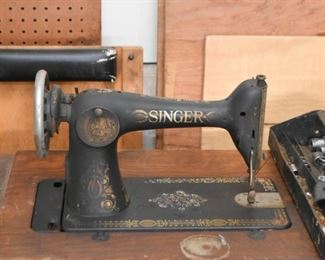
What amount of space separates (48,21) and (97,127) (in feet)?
2.01

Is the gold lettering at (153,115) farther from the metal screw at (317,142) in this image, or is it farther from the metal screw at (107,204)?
the metal screw at (317,142)

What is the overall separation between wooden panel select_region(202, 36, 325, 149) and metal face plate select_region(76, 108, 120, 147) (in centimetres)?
60

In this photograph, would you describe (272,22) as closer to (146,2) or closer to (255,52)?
(255,52)

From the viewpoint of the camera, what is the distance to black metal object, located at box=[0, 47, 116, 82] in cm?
164

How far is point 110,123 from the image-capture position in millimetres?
1204

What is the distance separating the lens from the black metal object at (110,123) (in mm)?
1193

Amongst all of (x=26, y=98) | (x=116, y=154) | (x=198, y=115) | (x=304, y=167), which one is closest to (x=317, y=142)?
(x=304, y=167)

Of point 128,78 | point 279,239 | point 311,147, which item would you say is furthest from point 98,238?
point 128,78

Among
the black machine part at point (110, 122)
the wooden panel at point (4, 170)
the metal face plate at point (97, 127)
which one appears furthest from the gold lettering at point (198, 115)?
the wooden panel at point (4, 170)

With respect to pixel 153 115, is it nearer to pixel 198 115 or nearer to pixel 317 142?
pixel 198 115

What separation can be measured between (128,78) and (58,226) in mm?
614

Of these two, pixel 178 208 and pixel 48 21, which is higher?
pixel 48 21

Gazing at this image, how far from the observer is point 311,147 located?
4.60 ft

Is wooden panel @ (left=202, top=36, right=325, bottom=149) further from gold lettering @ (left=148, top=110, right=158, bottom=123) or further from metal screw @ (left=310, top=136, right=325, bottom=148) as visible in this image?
gold lettering @ (left=148, top=110, right=158, bottom=123)
